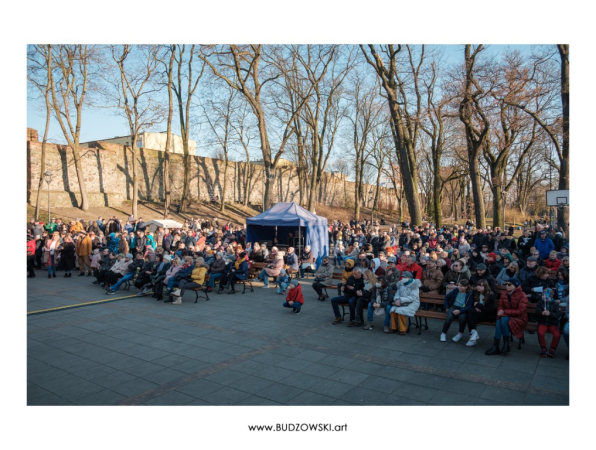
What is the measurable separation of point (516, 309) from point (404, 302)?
185 cm

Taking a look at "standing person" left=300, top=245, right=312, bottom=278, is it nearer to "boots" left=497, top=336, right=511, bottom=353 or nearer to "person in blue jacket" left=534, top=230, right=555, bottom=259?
"person in blue jacket" left=534, top=230, right=555, bottom=259

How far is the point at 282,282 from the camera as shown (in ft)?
40.3

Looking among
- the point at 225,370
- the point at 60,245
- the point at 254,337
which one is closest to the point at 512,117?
the point at 254,337

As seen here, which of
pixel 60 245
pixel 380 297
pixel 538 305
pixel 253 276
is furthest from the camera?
pixel 60 245

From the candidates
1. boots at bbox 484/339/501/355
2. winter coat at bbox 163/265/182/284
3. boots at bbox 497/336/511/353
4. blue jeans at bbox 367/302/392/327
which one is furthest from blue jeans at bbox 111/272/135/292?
boots at bbox 497/336/511/353

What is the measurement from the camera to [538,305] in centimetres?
687

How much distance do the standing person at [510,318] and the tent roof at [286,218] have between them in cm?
935

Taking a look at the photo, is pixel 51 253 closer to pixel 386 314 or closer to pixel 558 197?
pixel 386 314

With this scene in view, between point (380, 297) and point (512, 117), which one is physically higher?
point (512, 117)

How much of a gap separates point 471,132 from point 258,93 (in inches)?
415

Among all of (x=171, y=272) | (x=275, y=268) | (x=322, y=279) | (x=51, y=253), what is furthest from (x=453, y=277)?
(x=51, y=253)

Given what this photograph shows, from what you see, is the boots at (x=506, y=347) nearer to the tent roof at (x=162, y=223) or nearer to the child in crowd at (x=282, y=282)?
the child in crowd at (x=282, y=282)

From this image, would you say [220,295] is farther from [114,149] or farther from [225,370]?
[114,149]

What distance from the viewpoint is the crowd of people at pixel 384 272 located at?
7.19 meters
